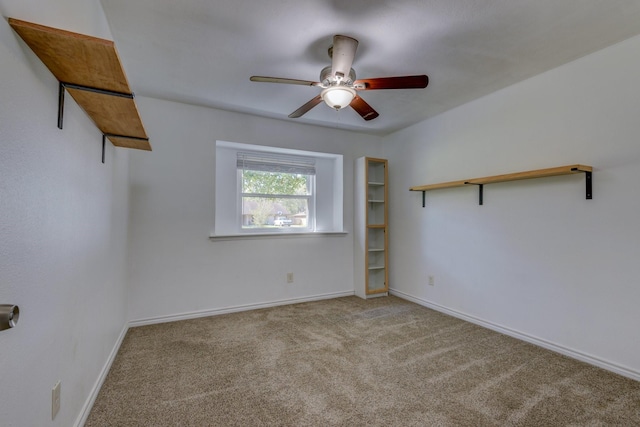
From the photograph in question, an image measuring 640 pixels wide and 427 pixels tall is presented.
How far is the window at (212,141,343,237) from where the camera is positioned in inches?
142

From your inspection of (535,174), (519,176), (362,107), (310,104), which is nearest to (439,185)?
(519,176)

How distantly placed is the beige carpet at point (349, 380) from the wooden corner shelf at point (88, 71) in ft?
5.45

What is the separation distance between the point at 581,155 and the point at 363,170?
2.22m

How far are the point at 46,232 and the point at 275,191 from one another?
9.37ft

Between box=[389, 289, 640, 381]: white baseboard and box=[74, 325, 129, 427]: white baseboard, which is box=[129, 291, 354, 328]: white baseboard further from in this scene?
box=[389, 289, 640, 381]: white baseboard

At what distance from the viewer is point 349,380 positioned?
2.00 meters

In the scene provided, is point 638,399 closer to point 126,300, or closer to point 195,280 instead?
point 195,280

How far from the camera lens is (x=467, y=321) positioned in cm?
312

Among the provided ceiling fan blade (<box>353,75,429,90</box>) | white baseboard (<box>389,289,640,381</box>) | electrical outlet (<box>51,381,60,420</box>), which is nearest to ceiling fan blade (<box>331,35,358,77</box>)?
ceiling fan blade (<box>353,75,429,90</box>)

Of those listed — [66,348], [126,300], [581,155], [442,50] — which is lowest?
[126,300]

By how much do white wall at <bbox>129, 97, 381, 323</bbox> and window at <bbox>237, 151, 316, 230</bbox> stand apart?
27 cm

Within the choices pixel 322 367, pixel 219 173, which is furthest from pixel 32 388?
pixel 219 173

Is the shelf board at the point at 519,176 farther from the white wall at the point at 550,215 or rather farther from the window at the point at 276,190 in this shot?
the window at the point at 276,190

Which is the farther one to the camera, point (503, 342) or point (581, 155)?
point (503, 342)
